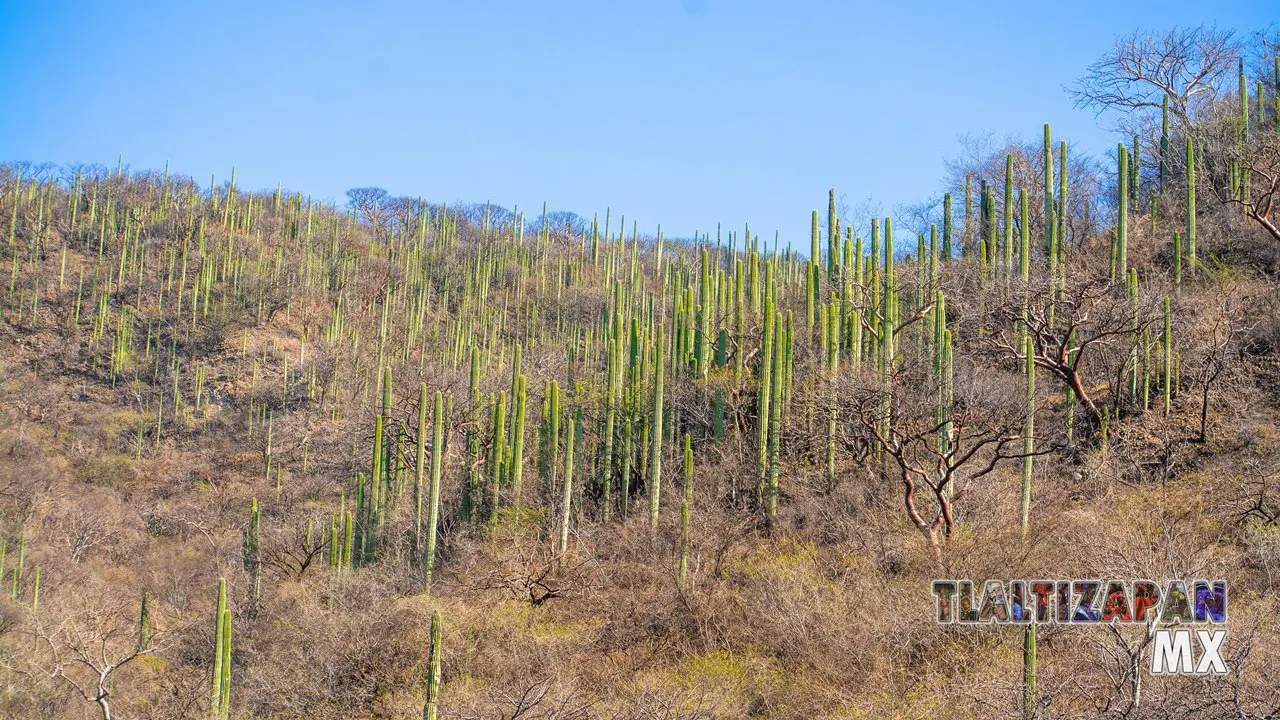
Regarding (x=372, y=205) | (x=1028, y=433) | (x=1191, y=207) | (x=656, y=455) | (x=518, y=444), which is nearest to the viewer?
(x=1028, y=433)

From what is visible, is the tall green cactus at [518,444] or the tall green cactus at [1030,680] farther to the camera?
the tall green cactus at [518,444]

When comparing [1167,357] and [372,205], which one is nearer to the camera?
[1167,357]

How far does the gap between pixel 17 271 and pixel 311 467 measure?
14765mm

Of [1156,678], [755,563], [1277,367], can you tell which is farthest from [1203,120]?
[1156,678]

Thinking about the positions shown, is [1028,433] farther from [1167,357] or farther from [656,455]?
[656,455]

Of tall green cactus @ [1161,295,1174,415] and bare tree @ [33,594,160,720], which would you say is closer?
bare tree @ [33,594,160,720]

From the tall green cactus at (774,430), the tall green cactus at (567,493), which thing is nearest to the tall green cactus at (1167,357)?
the tall green cactus at (774,430)

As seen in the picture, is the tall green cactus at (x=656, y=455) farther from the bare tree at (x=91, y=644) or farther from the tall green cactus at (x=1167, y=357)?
the tall green cactus at (x=1167, y=357)

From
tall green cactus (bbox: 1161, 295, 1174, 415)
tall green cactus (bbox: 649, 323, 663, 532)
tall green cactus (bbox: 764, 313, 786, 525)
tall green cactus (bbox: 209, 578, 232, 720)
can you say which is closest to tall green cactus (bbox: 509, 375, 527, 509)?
tall green cactus (bbox: 649, 323, 663, 532)

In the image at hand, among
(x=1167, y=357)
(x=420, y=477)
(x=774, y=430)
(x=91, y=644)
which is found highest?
(x=1167, y=357)

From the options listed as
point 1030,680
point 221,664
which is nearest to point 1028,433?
point 1030,680

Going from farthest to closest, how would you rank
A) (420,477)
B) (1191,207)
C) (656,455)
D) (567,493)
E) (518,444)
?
(1191,207)
(518,444)
(420,477)
(567,493)
(656,455)

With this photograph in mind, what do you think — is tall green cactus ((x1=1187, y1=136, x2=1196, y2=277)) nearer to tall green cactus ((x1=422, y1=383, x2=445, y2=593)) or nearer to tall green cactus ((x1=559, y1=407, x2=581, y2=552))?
tall green cactus ((x1=559, y1=407, x2=581, y2=552))

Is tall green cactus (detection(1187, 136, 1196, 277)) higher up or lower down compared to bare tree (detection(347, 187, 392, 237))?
lower down
